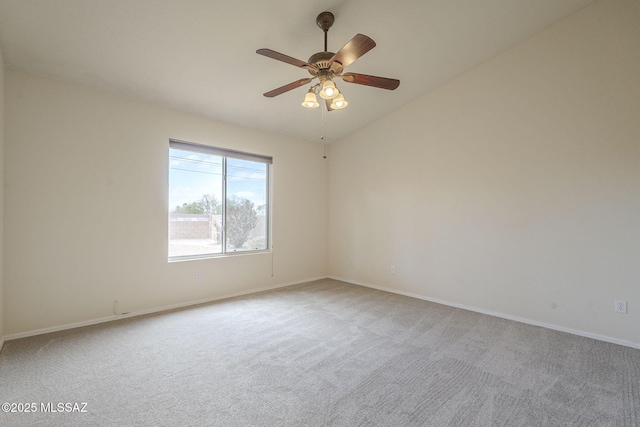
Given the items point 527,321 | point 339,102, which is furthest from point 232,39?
point 527,321

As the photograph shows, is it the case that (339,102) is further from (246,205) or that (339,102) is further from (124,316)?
(124,316)

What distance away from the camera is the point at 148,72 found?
3.01 meters

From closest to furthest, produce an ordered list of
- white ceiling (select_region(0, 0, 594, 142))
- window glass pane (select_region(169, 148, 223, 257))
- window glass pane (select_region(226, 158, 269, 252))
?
white ceiling (select_region(0, 0, 594, 142)), window glass pane (select_region(169, 148, 223, 257)), window glass pane (select_region(226, 158, 269, 252))

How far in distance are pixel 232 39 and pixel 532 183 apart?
364 centimetres

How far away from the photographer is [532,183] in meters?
3.32

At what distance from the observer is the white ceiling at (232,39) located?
7.75ft

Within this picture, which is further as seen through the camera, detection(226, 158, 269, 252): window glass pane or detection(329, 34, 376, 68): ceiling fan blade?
detection(226, 158, 269, 252): window glass pane

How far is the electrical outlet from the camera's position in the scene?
9.10ft

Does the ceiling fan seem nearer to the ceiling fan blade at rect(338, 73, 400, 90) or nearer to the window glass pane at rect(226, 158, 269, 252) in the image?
the ceiling fan blade at rect(338, 73, 400, 90)

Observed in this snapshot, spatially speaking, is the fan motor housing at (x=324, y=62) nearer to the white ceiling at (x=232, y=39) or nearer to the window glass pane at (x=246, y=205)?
the white ceiling at (x=232, y=39)

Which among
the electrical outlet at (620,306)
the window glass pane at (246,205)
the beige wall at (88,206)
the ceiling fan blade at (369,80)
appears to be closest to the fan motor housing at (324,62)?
the ceiling fan blade at (369,80)

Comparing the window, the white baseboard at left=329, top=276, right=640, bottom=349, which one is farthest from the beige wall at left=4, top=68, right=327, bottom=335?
the white baseboard at left=329, top=276, right=640, bottom=349

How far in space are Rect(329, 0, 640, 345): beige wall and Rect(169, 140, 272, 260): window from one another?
2098 mm

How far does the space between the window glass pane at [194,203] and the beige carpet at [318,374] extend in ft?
3.47
